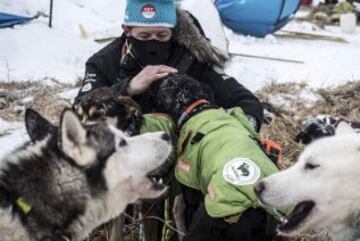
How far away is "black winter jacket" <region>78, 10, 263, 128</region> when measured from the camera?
3441 mm

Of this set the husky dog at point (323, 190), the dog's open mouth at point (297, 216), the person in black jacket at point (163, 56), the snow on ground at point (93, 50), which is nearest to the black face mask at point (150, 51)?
the person in black jacket at point (163, 56)

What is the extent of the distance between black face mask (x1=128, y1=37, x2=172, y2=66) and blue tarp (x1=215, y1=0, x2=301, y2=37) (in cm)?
645

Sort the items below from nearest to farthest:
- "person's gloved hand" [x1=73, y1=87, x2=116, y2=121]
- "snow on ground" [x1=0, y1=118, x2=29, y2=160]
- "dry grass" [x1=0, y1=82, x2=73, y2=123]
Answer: "person's gloved hand" [x1=73, y1=87, x2=116, y2=121]
"snow on ground" [x1=0, y1=118, x2=29, y2=160]
"dry grass" [x1=0, y1=82, x2=73, y2=123]

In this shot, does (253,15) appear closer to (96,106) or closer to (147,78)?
(147,78)

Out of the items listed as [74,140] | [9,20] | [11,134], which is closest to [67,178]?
[74,140]

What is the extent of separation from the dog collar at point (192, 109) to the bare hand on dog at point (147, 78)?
0.92ft

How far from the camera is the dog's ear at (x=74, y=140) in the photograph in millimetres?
2097

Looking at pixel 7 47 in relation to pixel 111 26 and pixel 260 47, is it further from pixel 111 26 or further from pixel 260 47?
pixel 260 47

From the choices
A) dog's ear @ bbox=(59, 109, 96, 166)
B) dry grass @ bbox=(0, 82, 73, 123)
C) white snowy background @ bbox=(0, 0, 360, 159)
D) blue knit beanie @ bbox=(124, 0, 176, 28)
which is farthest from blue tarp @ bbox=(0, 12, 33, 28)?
dog's ear @ bbox=(59, 109, 96, 166)

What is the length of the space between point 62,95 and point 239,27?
4.83m

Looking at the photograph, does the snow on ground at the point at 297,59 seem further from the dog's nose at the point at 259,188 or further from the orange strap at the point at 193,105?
the dog's nose at the point at 259,188

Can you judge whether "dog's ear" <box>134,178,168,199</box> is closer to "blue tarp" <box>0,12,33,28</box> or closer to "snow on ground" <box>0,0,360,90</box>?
"snow on ground" <box>0,0,360,90</box>

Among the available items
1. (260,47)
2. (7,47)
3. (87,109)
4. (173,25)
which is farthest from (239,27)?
(87,109)

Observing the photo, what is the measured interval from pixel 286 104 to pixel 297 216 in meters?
3.52
